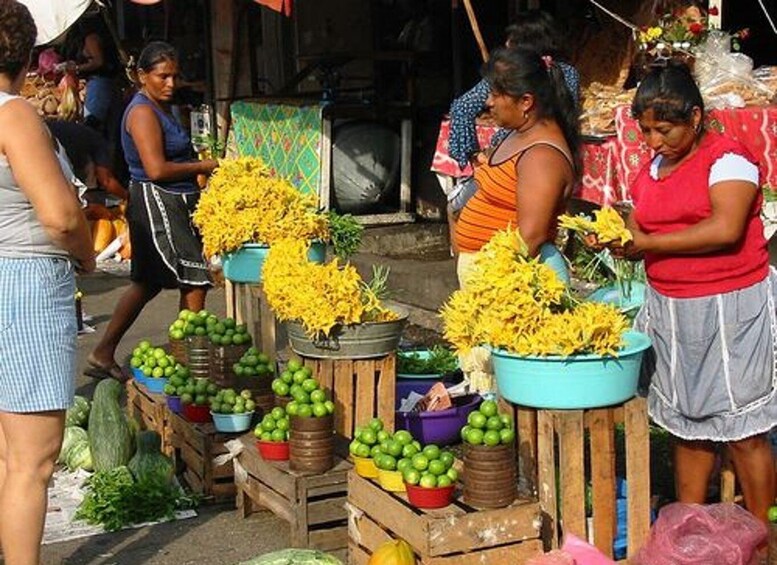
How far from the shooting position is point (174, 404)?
5543 mm

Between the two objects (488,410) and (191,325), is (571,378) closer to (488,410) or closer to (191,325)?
(488,410)

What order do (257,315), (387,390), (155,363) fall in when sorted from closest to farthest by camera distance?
(387,390)
(257,315)
(155,363)

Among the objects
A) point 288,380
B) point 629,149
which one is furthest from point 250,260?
point 629,149

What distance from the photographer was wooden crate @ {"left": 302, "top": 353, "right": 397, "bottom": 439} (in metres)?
4.76

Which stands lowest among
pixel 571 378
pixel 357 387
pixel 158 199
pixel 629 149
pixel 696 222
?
pixel 357 387

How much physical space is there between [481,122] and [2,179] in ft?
16.7

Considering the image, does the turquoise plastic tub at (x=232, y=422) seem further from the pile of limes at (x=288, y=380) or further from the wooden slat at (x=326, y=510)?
the wooden slat at (x=326, y=510)

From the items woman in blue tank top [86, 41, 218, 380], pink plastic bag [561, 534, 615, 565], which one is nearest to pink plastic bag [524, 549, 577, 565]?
pink plastic bag [561, 534, 615, 565]

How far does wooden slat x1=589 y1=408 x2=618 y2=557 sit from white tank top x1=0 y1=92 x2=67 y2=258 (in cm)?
175

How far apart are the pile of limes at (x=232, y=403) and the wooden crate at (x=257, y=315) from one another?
1.63ft

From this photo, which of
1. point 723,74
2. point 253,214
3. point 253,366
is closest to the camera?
point 253,366

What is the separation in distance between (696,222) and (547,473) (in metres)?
0.92

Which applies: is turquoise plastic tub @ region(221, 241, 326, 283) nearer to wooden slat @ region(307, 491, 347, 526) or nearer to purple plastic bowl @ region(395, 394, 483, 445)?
purple plastic bowl @ region(395, 394, 483, 445)

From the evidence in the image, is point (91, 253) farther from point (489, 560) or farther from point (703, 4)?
point (703, 4)
